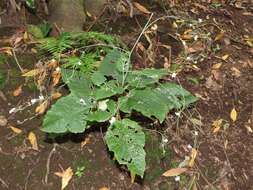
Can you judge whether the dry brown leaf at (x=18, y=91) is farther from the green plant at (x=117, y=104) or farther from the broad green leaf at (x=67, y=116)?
the broad green leaf at (x=67, y=116)

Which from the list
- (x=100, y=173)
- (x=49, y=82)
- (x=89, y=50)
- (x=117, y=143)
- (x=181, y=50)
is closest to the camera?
(x=117, y=143)

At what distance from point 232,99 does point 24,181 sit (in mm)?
2029

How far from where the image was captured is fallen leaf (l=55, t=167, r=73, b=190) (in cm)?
277

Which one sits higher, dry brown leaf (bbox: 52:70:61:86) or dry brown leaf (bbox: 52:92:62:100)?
dry brown leaf (bbox: 52:70:61:86)

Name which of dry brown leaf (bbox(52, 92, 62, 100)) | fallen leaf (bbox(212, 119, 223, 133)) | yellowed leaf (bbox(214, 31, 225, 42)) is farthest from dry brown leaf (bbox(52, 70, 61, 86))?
yellowed leaf (bbox(214, 31, 225, 42))

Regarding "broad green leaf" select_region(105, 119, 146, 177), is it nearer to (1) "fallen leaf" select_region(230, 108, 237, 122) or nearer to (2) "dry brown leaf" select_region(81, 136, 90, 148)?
(2) "dry brown leaf" select_region(81, 136, 90, 148)

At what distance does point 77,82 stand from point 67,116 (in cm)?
34

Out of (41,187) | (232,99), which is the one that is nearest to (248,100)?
(232,99)

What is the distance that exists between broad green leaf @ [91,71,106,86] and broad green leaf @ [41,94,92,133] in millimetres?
144

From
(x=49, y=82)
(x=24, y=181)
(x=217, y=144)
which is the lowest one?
(x=217, y=144)

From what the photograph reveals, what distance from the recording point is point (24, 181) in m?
2.73

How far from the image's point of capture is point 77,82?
9.46 feet

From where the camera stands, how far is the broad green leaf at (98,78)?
2.81m

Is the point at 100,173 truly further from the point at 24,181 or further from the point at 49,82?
the point at 49,82
